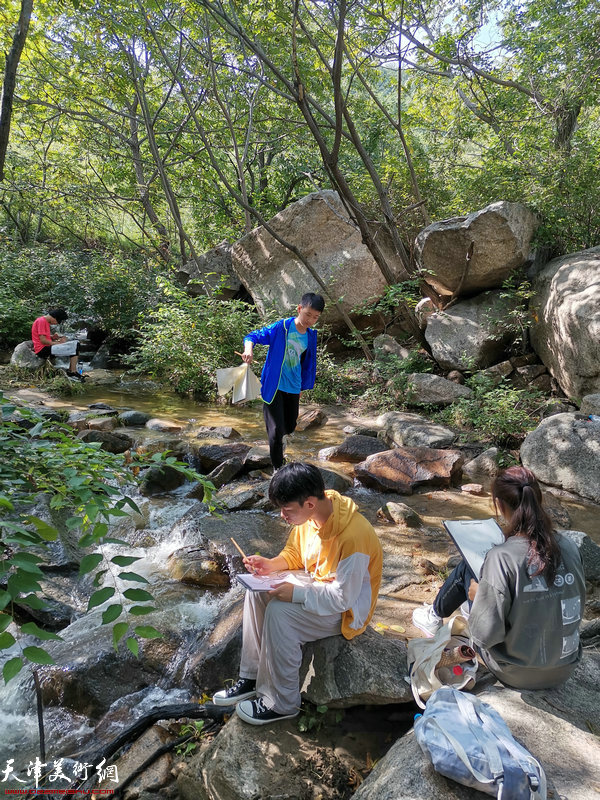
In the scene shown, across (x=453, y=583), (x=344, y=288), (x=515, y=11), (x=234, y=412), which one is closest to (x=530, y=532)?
(x=453, y=583)

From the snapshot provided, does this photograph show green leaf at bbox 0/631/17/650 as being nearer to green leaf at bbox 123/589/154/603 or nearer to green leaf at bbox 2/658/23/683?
green leaf at bbox 2/658/23/683

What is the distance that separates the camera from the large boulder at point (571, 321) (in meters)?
6.75

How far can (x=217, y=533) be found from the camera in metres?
4.45

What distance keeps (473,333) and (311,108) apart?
24.7 feet


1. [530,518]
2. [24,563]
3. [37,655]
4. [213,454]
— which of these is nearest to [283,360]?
[213,454]

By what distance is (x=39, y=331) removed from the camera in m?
9.46

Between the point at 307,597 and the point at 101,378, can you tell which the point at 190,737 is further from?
the point at 101,378

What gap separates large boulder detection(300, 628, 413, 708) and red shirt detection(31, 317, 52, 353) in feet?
29.5

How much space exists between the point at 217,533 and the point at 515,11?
1168 centimetres

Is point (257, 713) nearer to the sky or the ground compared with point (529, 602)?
nearer to the ground

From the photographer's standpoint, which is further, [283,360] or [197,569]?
[283,360]

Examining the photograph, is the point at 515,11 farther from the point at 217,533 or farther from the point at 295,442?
the point at 217,533

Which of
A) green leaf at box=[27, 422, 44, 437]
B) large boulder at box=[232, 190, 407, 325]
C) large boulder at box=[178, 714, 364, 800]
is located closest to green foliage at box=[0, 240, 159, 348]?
large boulder at box=[232, 190, 407, 325]

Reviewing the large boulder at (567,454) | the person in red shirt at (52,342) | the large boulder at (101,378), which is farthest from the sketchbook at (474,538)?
the large boulder at (101,378)
